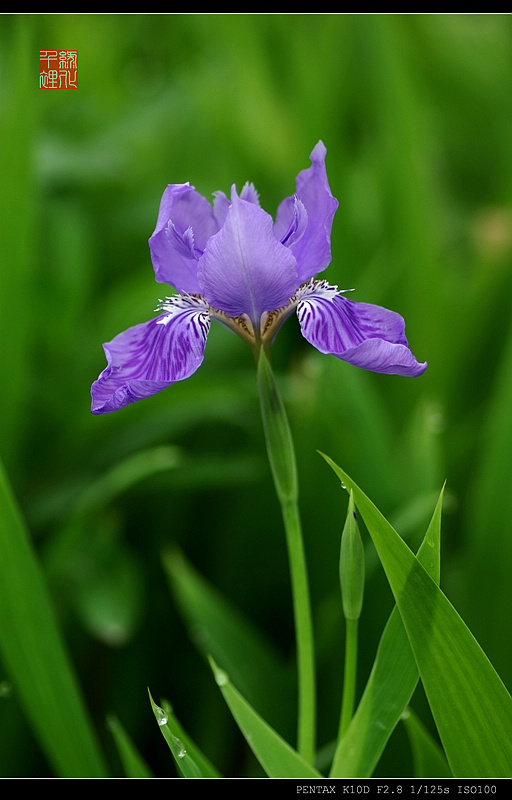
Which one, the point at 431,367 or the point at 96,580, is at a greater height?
the point at 431,367

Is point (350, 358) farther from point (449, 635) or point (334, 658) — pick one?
point (334, 658)

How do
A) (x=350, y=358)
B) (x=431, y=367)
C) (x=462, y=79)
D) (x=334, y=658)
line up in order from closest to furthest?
1. (x=350, y=358)
2. (x=334, y=658)
3. (x=431, y=367)
4. (x=462, y=79)

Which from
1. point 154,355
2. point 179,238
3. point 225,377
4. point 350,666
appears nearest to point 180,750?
point 350,666

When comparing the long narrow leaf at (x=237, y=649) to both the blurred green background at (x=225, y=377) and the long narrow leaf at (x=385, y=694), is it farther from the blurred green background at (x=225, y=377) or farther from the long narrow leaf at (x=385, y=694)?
the long narrow leaf at (x=385, y=694)

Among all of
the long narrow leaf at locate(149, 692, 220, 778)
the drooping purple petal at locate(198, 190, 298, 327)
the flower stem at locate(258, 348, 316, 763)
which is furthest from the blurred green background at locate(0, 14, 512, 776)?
the drooping purple petal at locate(198, 190, 298, 327)

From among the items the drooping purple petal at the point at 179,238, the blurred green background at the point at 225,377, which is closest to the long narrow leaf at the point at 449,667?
the drooping purple petal at the point at 179,238

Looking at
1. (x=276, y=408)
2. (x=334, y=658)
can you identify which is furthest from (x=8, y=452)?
(x=276, y=408)

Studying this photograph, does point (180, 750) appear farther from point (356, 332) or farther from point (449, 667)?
point (356, 332)
